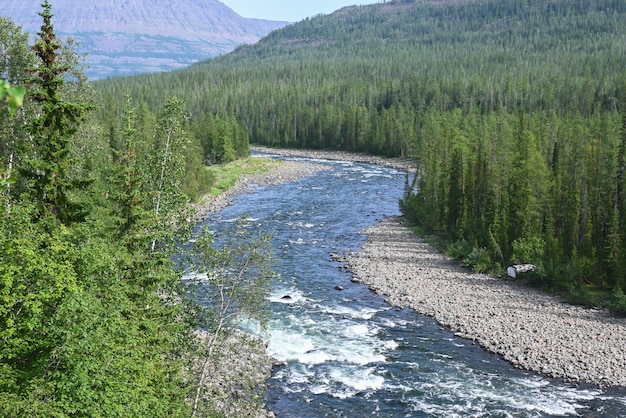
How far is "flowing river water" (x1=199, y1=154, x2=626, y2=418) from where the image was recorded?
1159 inches

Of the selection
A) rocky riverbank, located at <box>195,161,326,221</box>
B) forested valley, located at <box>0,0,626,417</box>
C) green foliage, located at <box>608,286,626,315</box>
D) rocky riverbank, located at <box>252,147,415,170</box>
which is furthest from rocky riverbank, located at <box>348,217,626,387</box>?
rocky riverbank, located at <box>252,147,415,170</box>

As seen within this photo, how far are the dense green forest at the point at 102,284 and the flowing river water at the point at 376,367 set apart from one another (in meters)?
3.91

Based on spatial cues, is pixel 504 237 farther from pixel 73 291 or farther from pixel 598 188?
pixel 73 291

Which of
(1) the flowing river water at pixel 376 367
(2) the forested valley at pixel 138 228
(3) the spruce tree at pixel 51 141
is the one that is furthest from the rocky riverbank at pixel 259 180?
(3) the spruce tree at pixel 51 141

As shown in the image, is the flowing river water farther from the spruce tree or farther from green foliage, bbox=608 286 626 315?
green foliage, bbox=608 286 626 315

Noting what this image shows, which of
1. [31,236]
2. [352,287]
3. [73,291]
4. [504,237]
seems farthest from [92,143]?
[504,237]

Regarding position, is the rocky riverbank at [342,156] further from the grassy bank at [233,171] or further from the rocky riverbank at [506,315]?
the rocky riverbank at [506,315]

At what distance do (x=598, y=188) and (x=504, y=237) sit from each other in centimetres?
1026

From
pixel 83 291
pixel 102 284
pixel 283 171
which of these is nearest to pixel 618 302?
pixel 102 284

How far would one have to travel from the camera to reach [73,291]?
15.7 meters

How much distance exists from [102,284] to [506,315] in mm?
31555

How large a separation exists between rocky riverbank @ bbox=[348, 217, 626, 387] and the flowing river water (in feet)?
4.14

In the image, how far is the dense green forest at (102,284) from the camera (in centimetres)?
1485

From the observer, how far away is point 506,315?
138 feet
